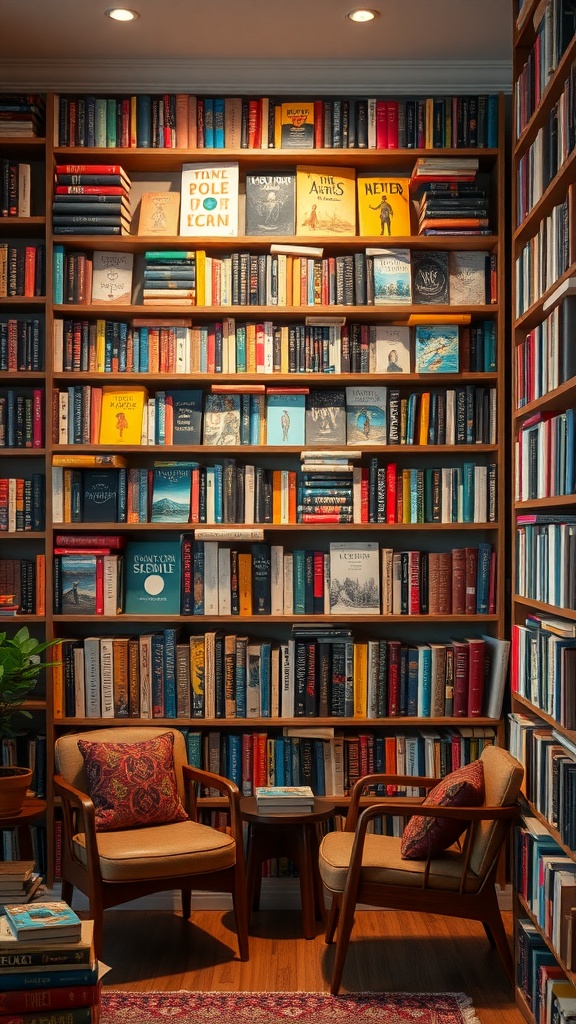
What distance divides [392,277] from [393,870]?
2305mm

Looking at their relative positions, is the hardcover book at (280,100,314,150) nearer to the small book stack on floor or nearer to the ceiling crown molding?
the ceiling crown molding

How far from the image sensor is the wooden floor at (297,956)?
3.46 m

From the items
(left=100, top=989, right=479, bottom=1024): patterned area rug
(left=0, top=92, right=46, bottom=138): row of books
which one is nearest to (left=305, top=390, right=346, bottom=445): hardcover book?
(left=0, top=92, right=46, bottom=138): row of books

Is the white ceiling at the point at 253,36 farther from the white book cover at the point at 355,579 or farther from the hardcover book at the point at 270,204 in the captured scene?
the white book cover at the point at 355,579

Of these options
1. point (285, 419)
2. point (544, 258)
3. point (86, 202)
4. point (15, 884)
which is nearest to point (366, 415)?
point (285, 419)

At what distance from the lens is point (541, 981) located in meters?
3.00

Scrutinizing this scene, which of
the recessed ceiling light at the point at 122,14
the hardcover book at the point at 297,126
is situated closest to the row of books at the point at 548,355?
the hardcover book at the point at 297,126

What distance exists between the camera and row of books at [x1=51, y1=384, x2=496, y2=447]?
427 cm

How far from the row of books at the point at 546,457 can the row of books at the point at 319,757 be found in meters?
1.31

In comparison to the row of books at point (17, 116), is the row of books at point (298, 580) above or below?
below

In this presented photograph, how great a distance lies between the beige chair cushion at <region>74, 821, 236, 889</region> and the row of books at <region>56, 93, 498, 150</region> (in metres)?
2.70

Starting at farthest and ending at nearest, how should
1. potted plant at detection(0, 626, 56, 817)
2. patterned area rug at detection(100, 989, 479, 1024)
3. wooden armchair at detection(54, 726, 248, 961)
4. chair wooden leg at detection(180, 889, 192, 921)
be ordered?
chair wooden leg at detection(180, 889, 192, 921) → potted plant at detection(0, 626, 56, 817) → wooden armchair at detection(54, 726, 248, 961) → patterned area rug at detection(100, 989, 479, 1024)

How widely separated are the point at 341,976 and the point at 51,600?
5.99 feet

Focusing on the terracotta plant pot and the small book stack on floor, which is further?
the terracotta plant pot
